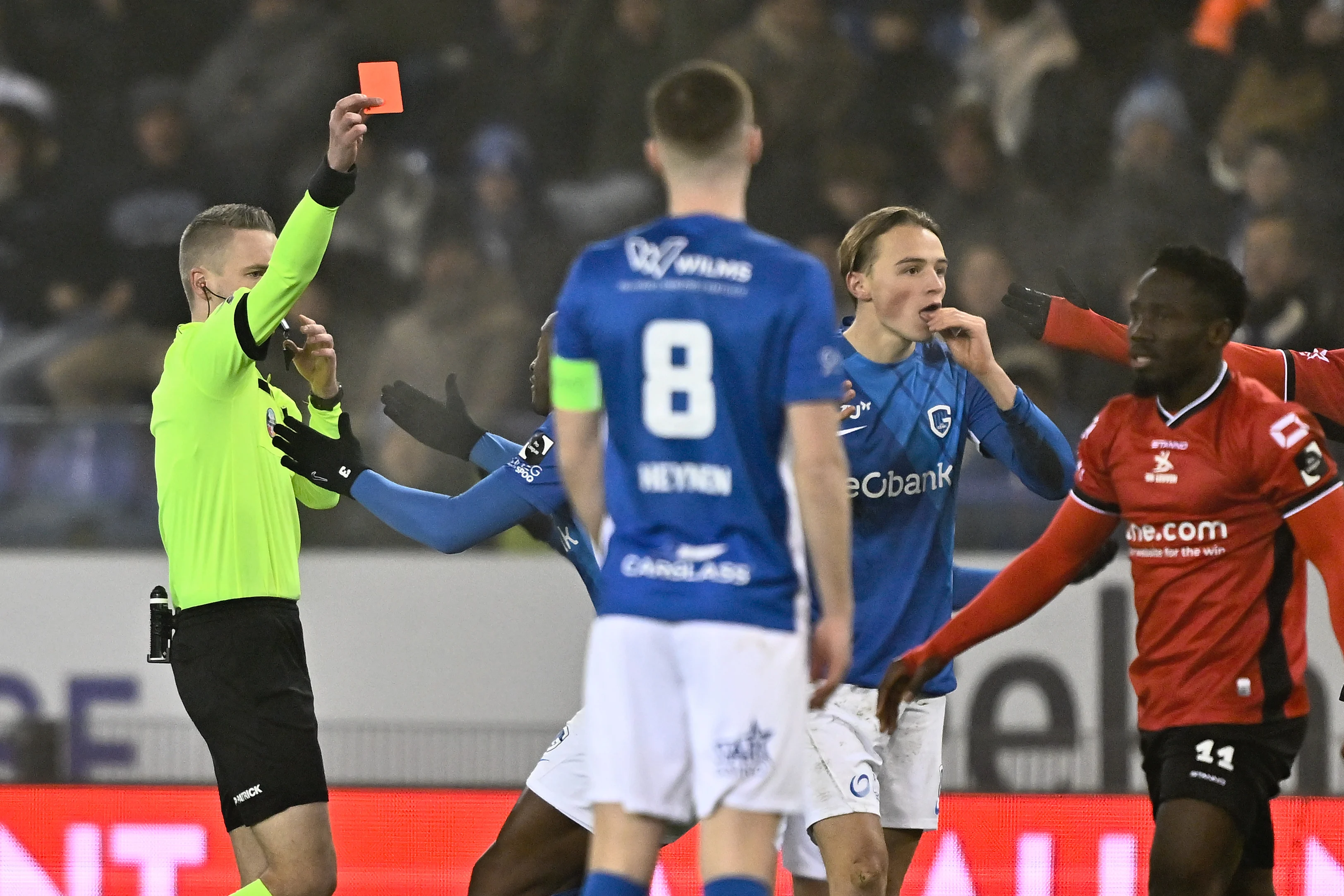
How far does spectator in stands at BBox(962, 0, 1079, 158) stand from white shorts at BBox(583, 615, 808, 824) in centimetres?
703

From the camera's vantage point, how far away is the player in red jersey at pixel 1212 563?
11.9ft

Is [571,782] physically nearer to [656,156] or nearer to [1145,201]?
[656,156]

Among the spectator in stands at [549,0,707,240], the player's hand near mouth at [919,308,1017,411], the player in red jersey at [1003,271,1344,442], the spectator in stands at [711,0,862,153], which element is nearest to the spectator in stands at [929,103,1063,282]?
the spectator in stands at [711,0,862,153]

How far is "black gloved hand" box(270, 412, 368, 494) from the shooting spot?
4.33m

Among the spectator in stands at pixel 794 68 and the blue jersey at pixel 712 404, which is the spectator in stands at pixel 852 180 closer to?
the spectator in stands at pixel 794 68

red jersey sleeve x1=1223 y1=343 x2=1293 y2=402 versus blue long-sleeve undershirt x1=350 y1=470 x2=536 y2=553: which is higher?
red jersey sleeve x1=1223 y1=343 x2=1293 y2=402

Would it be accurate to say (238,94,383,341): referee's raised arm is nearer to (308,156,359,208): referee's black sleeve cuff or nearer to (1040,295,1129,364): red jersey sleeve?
(308,156,359,208): referee's black sleeve cuff

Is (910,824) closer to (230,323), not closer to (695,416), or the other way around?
(695,416)

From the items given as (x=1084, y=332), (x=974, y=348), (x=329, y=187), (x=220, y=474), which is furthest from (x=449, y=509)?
(x=1084, y=332)

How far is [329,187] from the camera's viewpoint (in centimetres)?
432

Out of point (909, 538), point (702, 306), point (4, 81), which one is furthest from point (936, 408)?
point (4, 81)

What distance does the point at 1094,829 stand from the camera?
5711mm

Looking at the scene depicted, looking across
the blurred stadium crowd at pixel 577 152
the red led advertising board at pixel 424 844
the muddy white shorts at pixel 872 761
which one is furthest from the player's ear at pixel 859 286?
the blurred stadium crowd at pixel 577 152

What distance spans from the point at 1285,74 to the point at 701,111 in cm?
732
